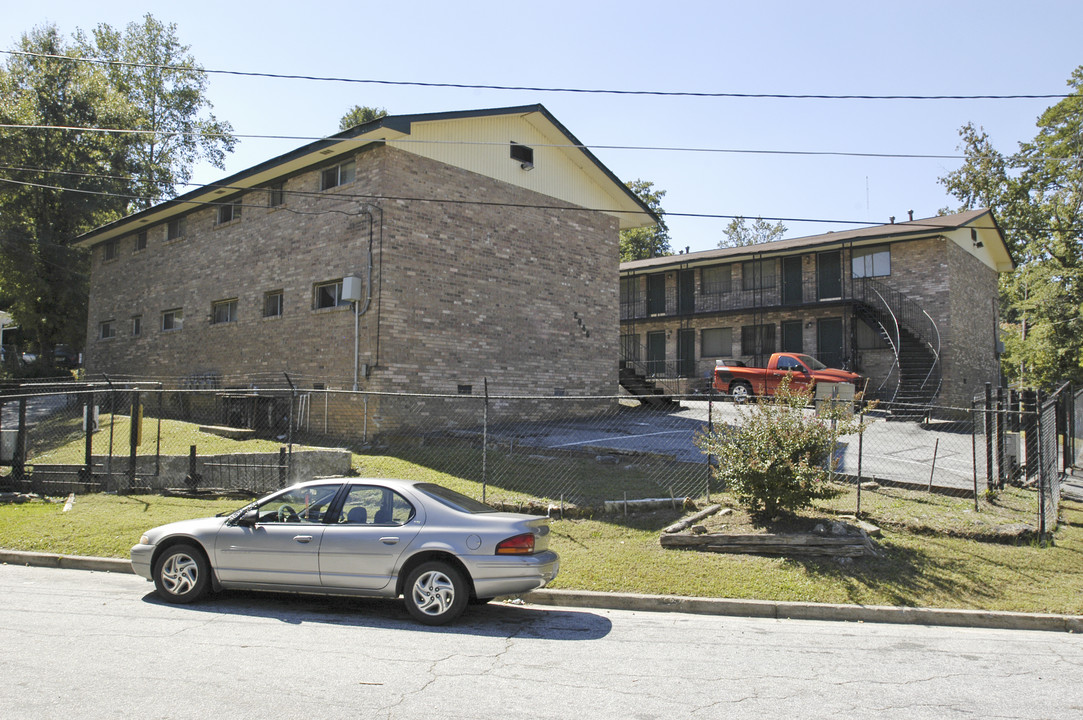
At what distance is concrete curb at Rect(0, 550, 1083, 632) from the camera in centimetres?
686

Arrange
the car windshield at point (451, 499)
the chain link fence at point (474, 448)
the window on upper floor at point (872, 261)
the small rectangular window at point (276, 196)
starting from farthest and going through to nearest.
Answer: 1. the window on upper floor at point (872, 261)
2. the small rectangular window at point (276, 196)
3. the chain link fence at point (474, 448)
4. the car windshield at point (451, 499)

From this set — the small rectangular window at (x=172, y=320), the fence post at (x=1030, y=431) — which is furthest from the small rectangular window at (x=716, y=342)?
the small rectangular window at (x=172, y=320)

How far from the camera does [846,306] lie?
27578mm

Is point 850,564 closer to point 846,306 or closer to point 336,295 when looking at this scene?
point 336,295

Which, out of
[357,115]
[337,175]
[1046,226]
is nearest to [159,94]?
[357,115]

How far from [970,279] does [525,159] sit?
19924 millimetres

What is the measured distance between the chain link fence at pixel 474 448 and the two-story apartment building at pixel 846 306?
23.2 feet

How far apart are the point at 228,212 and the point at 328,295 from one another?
629cm

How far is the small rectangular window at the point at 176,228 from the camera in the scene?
2330 cm

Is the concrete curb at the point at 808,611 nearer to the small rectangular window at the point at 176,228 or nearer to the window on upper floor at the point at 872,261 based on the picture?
the small rectangular window at the point at 176,228

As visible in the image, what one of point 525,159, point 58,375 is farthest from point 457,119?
point 58,375

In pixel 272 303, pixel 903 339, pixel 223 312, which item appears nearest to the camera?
pixel 272 303

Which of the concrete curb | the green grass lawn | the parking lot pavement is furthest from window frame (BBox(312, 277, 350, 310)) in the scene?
the concrete curb

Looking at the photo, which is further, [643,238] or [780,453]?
[643,238]
